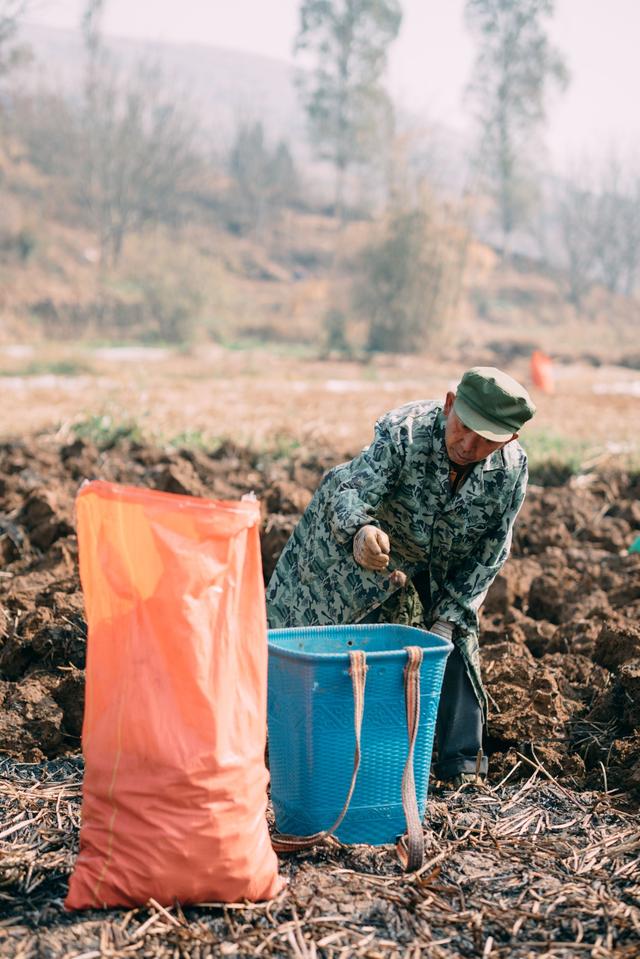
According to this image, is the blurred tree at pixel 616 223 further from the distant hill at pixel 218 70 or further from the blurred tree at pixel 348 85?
the distant hill at pixel 218 70

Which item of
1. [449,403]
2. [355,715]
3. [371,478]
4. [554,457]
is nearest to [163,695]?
[355,715]

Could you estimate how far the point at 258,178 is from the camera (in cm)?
5503

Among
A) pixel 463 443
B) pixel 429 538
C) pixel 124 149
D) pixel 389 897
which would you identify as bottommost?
pixel 389 897

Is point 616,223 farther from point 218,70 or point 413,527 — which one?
point 218,70

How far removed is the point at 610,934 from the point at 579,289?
2124 inches

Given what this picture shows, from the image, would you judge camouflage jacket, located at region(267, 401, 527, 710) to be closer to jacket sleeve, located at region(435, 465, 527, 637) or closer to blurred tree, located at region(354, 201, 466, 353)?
jacket sleeve, located at region(435, 465, 527, 637)

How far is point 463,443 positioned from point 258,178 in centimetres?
5393

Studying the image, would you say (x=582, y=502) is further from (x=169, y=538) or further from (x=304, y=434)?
(x=169, y=538)

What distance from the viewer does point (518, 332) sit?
137ft

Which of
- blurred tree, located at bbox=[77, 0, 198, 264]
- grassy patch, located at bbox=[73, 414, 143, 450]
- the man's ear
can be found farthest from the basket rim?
blurred tree, located at bbox=[77, 0, 198, 264]

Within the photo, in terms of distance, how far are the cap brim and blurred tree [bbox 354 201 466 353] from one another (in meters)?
24.3

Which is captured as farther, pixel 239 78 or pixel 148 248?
pixel 239 78

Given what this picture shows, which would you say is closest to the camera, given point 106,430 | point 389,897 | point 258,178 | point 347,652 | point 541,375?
point 389,897

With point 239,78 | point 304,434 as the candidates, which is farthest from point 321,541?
point 239,78
